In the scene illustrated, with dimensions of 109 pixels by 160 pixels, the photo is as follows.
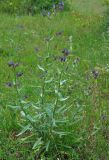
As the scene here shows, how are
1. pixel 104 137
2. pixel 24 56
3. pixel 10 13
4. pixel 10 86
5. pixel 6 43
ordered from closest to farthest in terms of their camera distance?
pixel 104 137, pixel 10 86, pixel 24 56, pixel 6 43, pixel 10 13

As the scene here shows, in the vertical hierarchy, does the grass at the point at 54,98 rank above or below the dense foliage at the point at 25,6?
below

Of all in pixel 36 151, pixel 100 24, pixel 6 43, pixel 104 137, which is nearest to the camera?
pixel 36 151

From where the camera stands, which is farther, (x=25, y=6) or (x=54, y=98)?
(x=25, y=6)

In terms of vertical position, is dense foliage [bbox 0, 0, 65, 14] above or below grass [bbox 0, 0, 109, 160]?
above

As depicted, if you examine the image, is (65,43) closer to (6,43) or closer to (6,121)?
(6,43)

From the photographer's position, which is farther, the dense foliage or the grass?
the dense foliage

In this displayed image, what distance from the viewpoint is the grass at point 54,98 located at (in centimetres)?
398

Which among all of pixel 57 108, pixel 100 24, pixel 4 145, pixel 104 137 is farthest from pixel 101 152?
pixel 100 24

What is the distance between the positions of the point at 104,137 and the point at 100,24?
5.17 meters

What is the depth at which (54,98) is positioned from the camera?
16.6 feet

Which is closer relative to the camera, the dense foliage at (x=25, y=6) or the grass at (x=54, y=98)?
the grass at (x=54, y=98)

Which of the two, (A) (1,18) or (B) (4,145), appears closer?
(B) (4,145)

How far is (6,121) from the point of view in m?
4.46

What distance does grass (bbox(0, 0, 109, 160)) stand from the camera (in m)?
3.98
